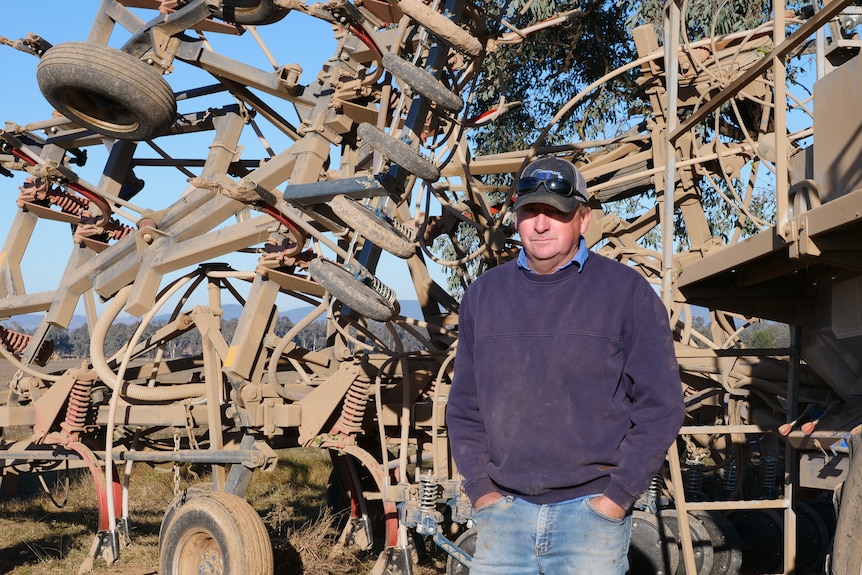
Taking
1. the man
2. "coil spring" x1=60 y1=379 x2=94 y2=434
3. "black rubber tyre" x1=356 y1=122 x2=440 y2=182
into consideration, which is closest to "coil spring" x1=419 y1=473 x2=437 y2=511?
"black rubber tyre" x1=356 y1=122 x2=440 y2=182

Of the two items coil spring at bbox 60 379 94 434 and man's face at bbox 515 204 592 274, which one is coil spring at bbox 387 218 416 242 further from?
coil spring at bbox 60 379 94 434

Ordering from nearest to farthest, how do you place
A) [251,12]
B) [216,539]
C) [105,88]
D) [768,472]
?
[216,539] < [768,472] < [105,88] < [251,12]

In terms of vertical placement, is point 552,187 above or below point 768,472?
above

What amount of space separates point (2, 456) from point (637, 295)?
6395 millimetres

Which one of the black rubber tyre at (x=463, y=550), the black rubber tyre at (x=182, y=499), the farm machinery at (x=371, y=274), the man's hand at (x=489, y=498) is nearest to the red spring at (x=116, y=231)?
the farm machinery at (x=371, y=274)

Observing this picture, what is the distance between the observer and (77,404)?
761 centimetres

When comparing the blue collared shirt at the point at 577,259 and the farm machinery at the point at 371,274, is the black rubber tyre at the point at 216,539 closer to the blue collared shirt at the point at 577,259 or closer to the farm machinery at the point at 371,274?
the farm machinery at the point at 371,274

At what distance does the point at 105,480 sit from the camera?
7332 mm

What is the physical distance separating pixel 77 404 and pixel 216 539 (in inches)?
84.0

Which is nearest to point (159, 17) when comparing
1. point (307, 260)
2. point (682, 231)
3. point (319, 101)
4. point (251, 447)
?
point (319, 101)

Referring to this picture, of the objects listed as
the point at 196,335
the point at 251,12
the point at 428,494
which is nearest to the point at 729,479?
the point at 428,494

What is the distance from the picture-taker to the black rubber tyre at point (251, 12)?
7098mm

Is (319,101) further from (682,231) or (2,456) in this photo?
(682,231)

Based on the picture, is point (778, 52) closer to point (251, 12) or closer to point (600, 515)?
point (600, 515)
